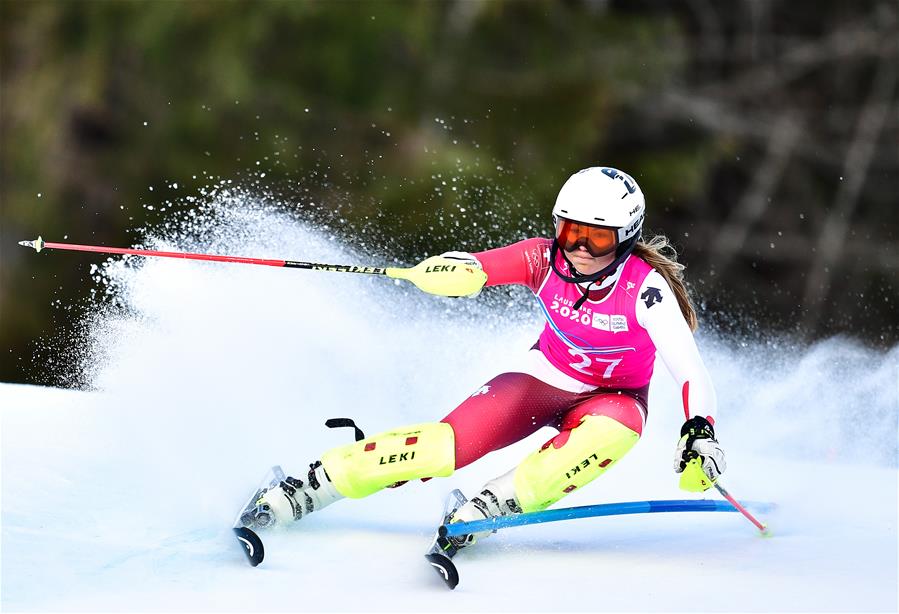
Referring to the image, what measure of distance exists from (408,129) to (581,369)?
819cm

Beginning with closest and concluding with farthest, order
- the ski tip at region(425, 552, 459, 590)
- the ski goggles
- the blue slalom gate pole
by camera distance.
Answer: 1. the ski tip at region(425, 552, 459, 590)
2. the blue slalom gate pole
3. the ski goggles

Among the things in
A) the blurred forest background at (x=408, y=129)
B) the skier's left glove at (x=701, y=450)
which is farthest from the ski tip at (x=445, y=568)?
the blurred forest background at (x=408, y=129)

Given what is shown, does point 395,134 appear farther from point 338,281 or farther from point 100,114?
point 338,281

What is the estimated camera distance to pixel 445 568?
10.1 feet

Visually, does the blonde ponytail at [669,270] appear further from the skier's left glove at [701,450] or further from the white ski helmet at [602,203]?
the skier's left glove at [701,450]

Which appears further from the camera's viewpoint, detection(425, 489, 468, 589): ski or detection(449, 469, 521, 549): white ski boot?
detection(449, 469, 521, 549): white ski boot

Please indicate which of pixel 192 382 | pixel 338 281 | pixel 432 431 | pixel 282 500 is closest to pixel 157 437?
pixel 192 382

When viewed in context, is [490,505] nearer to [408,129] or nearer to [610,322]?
[610,322]

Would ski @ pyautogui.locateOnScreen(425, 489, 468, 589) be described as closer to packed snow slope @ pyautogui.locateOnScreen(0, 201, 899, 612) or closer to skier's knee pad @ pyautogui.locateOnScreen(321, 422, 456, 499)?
packed snow slope @ pyautogui.locateOnScreen(0, 201, 899, 612)

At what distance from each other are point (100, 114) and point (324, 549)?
29.9 feet

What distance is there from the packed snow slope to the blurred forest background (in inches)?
160

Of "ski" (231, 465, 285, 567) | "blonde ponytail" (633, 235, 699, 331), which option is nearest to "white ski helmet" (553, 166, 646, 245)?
"blonde ponytail" (633, 235, 699, 331)

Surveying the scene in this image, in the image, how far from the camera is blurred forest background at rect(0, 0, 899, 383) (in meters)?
10.9

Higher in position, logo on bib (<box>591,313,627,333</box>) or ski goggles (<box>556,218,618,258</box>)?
ski goggles (<box>556,218,618,258</box>)
